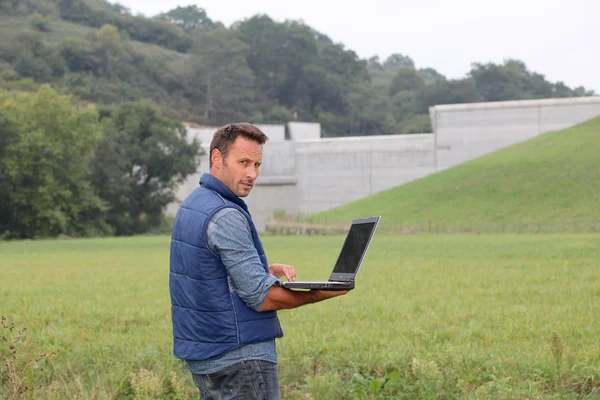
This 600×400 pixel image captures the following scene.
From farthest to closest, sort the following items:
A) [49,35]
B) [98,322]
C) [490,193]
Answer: [49,35] < [490,193] < [98,322]

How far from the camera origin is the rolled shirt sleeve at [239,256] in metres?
4.37

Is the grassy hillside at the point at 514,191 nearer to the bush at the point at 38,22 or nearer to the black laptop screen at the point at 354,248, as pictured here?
the black laptop screen at the point at 354,248

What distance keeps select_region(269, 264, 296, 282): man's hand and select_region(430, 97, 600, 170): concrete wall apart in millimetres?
73253

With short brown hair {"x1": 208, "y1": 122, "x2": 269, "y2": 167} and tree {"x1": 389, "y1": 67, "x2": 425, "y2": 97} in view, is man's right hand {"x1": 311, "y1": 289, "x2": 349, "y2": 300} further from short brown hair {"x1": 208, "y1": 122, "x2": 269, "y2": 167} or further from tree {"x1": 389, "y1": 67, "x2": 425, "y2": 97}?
tree {"x1": 389, "y1": 67, "x2": 425, "y2": 97}

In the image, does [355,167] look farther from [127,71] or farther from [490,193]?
[127,71]

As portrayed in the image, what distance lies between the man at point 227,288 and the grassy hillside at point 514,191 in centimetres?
4573

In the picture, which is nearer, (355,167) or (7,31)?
(355,167)

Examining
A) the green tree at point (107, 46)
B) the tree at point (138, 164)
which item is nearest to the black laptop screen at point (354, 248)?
the tree at point (138, 164)

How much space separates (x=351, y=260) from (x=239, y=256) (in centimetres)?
58

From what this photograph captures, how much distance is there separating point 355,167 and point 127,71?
5104cm

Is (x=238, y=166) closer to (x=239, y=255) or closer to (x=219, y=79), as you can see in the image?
(x=239, y=255)

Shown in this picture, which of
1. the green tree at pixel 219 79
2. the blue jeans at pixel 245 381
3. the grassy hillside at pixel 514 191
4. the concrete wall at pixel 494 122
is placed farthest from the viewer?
the green tree at pixel 219 79

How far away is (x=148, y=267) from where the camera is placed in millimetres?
27016

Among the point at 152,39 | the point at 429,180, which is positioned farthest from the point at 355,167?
the point at 152,39
